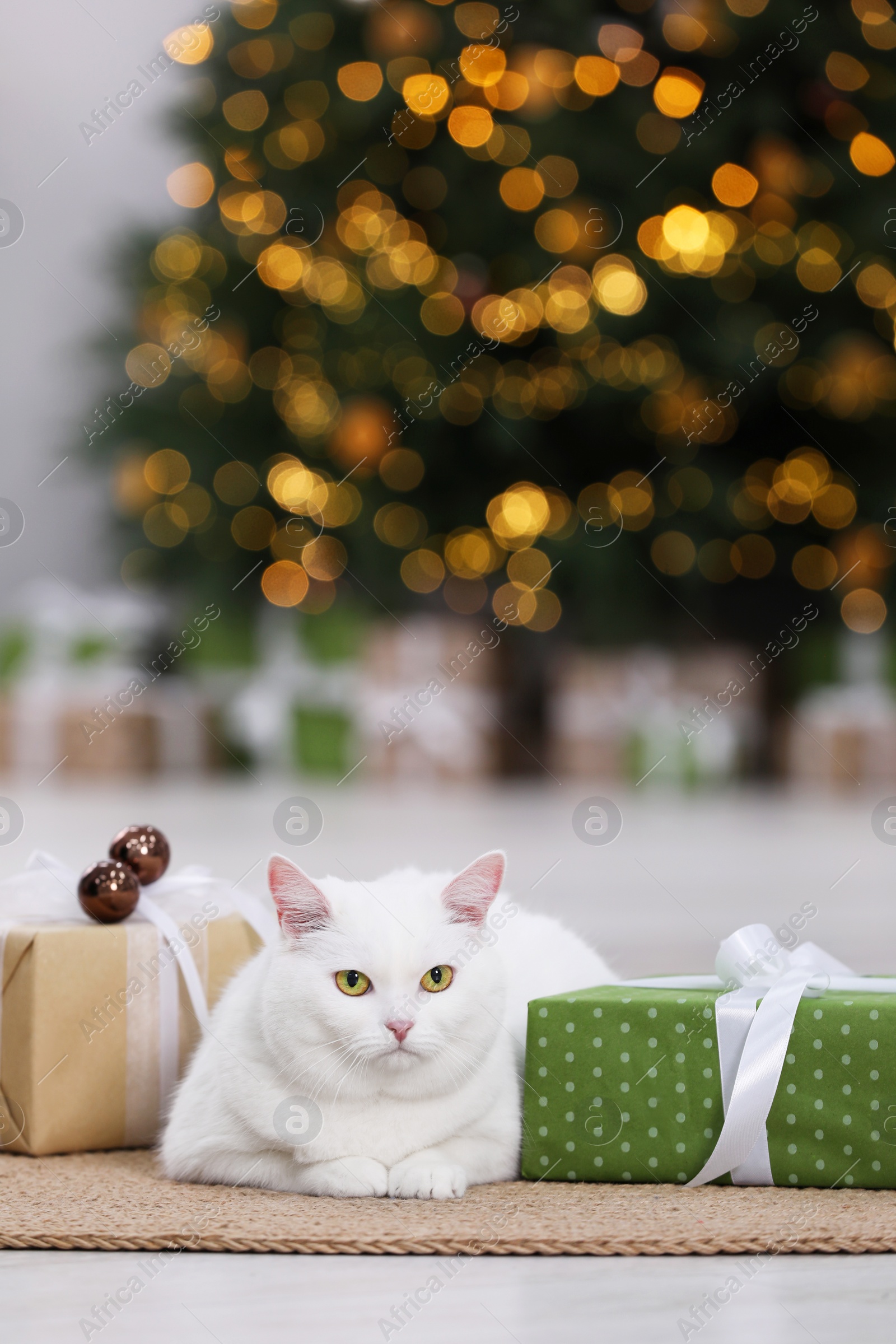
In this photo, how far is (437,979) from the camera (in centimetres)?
99

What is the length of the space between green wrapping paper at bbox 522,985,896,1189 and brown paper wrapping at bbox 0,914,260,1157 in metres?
0.34

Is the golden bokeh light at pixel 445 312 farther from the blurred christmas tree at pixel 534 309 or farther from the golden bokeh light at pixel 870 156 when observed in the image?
the golden bokeh light at pixel 870 156

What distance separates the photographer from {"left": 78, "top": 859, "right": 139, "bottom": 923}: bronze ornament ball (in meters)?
1.17

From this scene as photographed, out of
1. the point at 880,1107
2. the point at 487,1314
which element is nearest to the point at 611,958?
the point at 880,1107

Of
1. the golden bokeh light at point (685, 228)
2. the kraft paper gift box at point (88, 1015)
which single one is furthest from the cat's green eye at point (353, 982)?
the golden bokeh light at point (685, 228)

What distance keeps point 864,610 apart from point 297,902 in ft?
9.80

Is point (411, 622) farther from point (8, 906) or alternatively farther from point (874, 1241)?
point (874, 1241)

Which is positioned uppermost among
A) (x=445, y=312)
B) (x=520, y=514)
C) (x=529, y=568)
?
(x=445, y=312)

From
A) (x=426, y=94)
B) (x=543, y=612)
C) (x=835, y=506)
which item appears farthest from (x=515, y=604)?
(x=426, y=94)

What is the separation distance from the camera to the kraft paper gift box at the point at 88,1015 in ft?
3.70

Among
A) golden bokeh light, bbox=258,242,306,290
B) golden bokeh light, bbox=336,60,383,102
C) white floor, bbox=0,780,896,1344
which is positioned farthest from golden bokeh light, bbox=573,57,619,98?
white floor, bbox=0,780,896,1344

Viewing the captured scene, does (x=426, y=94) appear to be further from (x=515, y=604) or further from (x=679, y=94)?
(x=515, y=604)

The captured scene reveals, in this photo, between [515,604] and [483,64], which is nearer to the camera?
[483,64]

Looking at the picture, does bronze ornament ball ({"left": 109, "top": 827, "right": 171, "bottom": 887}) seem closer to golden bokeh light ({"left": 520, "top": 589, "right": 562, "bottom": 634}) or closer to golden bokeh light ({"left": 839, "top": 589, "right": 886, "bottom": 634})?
golden bokeh light ({"left": 520, "top": 589, "right": 562, "bottom": 634})
